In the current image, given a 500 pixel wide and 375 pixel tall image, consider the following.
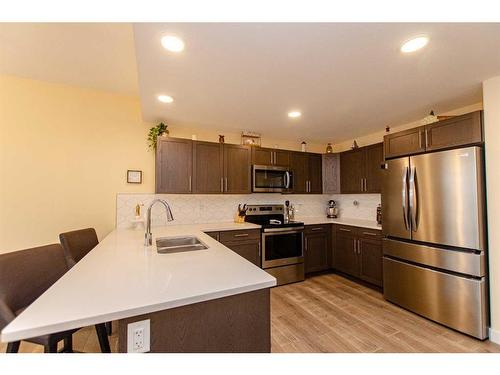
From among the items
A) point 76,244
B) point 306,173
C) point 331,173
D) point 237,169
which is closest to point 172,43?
point 76,244

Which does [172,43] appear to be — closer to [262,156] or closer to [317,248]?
[262,156]

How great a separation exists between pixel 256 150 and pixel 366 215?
2140mm

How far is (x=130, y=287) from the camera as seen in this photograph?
981 millimetres

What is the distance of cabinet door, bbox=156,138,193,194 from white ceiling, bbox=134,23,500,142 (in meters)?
0.37

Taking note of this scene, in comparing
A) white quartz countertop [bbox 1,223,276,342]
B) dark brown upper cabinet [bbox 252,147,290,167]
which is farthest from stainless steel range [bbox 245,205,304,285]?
white quartz countertop [bbox 1,223,276,342]

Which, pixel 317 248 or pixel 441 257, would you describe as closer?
pixel 441 257

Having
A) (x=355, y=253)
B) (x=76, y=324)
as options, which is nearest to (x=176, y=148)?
(x=76, y=324)

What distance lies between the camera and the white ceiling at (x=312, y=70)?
1335 millimetres

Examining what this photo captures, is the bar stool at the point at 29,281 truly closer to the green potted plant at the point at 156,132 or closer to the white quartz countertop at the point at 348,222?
the green potted plant at the point at 156,132

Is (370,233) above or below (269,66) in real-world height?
below

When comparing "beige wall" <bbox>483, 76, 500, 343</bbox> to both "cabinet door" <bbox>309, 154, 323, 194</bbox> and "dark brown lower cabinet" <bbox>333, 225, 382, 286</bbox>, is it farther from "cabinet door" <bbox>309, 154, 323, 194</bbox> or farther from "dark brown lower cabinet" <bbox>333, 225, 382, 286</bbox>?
"cabinet door" <bbox>309, 154, 323, 194</bbox>

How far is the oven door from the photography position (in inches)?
124

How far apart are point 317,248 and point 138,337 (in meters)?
3.13
